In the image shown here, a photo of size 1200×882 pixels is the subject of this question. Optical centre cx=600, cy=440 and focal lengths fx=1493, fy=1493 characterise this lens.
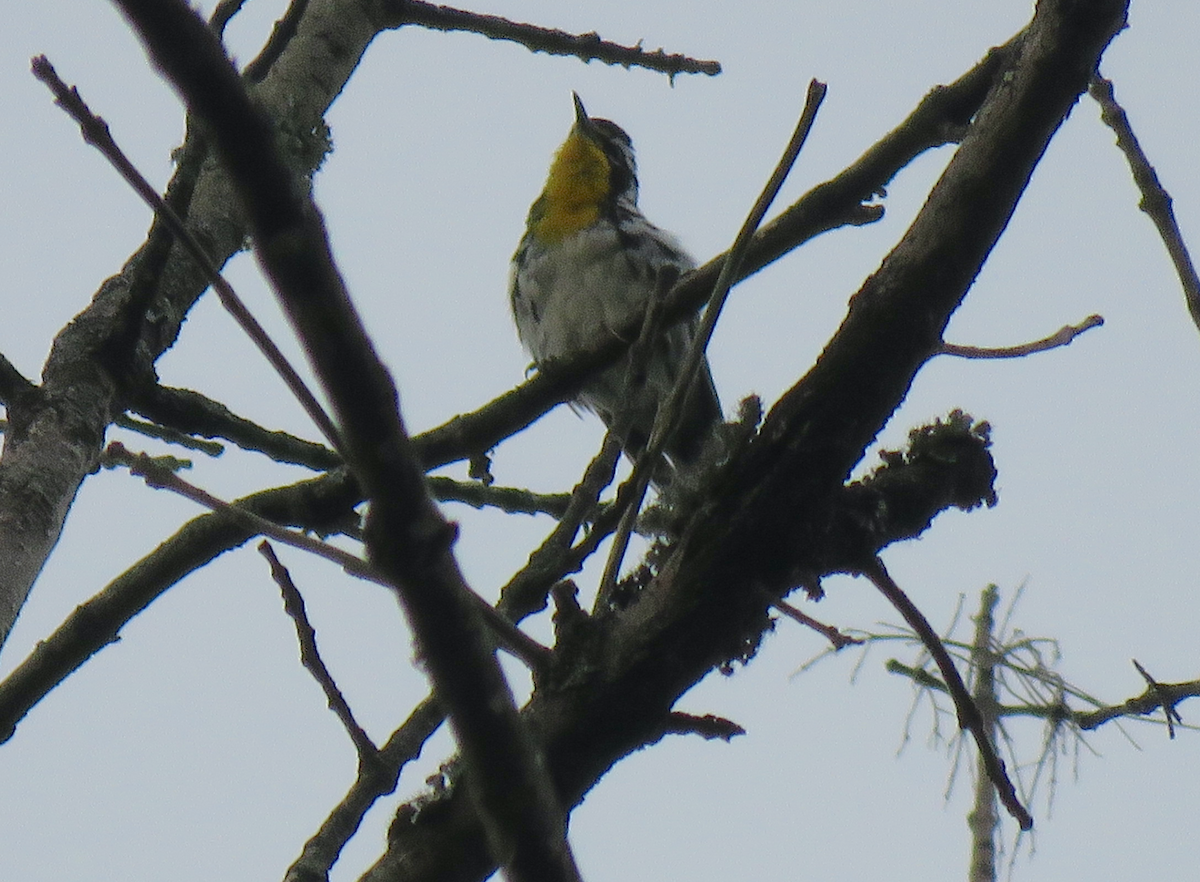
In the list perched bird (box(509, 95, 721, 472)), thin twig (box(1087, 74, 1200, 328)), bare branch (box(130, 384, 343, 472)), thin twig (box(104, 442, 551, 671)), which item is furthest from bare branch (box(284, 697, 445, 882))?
perched bird (box(509, 95, 721, 472))

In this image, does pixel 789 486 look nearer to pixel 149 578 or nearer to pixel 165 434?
pixel 149 578

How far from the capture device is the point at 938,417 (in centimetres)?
225

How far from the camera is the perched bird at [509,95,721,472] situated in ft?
20.4

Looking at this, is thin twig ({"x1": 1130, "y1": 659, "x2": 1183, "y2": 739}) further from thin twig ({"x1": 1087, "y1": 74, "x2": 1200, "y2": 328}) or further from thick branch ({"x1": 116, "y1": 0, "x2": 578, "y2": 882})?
thick branch ({"x1": 116, "y1": 0, "x2": 578, "y2": 882})

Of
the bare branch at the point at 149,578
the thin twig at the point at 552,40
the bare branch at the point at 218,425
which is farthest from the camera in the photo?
the thin twig at the point at 552,40

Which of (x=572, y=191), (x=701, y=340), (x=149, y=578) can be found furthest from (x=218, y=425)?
(x=572, y=191)

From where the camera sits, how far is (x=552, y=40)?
13.5ft

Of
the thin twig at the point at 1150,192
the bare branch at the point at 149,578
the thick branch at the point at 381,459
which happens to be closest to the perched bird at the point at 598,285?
the bare branch at the point at 149,578

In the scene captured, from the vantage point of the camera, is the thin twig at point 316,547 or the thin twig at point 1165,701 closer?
the thin twig at point 316,547

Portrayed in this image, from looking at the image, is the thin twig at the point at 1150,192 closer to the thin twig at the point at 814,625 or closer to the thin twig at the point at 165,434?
the thin twig at the point at 814,625

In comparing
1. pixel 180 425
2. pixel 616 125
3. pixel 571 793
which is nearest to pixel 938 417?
pixel 571 793

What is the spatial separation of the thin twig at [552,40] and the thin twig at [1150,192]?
1.94 m

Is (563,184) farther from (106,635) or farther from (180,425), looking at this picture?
(106,635)

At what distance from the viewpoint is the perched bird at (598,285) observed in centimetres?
622
